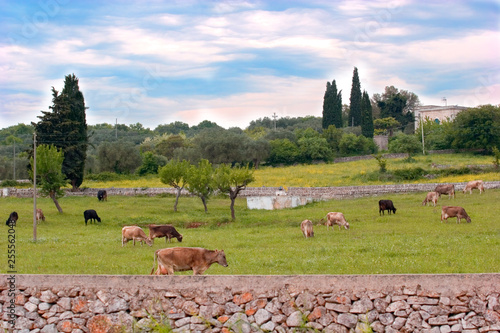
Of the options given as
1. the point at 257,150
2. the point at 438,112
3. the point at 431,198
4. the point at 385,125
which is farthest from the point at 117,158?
the point at 438,112

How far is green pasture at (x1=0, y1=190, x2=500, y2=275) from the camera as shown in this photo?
1745 centimetres

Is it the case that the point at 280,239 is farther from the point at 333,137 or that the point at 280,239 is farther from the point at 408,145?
the point at 333,137

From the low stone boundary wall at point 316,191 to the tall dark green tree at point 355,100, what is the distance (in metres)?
57.8

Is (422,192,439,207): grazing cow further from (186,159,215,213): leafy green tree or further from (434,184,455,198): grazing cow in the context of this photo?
(186,159,215,213): leafy green tree

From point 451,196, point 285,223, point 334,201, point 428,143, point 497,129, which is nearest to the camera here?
point 285,223

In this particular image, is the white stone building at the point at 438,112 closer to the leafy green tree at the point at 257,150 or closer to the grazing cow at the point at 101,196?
the leafy green tree at the point at 257,150

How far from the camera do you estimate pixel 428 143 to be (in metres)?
88.4

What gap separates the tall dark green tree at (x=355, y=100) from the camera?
108062 millimetres

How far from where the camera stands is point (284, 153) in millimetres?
86875

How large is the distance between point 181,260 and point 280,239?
11982 millimetres

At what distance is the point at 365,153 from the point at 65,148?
1930 inches

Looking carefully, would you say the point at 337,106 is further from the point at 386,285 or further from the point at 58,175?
the point at 386,285

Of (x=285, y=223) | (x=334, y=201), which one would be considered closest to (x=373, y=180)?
(x=334, y=201)

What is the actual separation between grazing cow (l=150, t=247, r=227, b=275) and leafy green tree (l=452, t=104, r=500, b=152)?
70.2 metres
